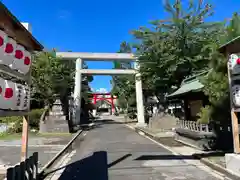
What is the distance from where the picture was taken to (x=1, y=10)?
4211mm

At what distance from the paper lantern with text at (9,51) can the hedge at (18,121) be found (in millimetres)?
16036

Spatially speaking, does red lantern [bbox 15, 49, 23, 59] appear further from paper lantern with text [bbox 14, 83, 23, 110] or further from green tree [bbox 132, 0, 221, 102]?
green tree [bbox 132, 0, 221, 102]

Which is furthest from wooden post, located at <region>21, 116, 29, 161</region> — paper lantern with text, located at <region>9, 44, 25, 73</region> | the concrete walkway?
the concrete walkway

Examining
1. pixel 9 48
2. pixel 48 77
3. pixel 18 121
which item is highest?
A: pixel 48 77

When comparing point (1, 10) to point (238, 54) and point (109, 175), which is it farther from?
point (238, 54)

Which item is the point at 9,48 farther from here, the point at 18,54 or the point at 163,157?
the point at 163,157

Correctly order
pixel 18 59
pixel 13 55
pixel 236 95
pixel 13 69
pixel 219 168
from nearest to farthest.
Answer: pixel 13 55, pixel 13 69, pixel 18 59, pixel 236 95, pixel 219 168

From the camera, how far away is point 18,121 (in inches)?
750

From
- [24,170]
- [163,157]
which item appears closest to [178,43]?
[163,157]

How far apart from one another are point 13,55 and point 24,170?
2.50 m

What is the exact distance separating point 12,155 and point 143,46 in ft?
45.1

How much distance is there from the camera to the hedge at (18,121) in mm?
18958

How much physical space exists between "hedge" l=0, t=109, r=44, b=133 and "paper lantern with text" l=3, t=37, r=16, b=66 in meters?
16.0

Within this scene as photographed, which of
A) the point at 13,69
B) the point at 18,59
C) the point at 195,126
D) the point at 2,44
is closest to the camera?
the point at 2,44
